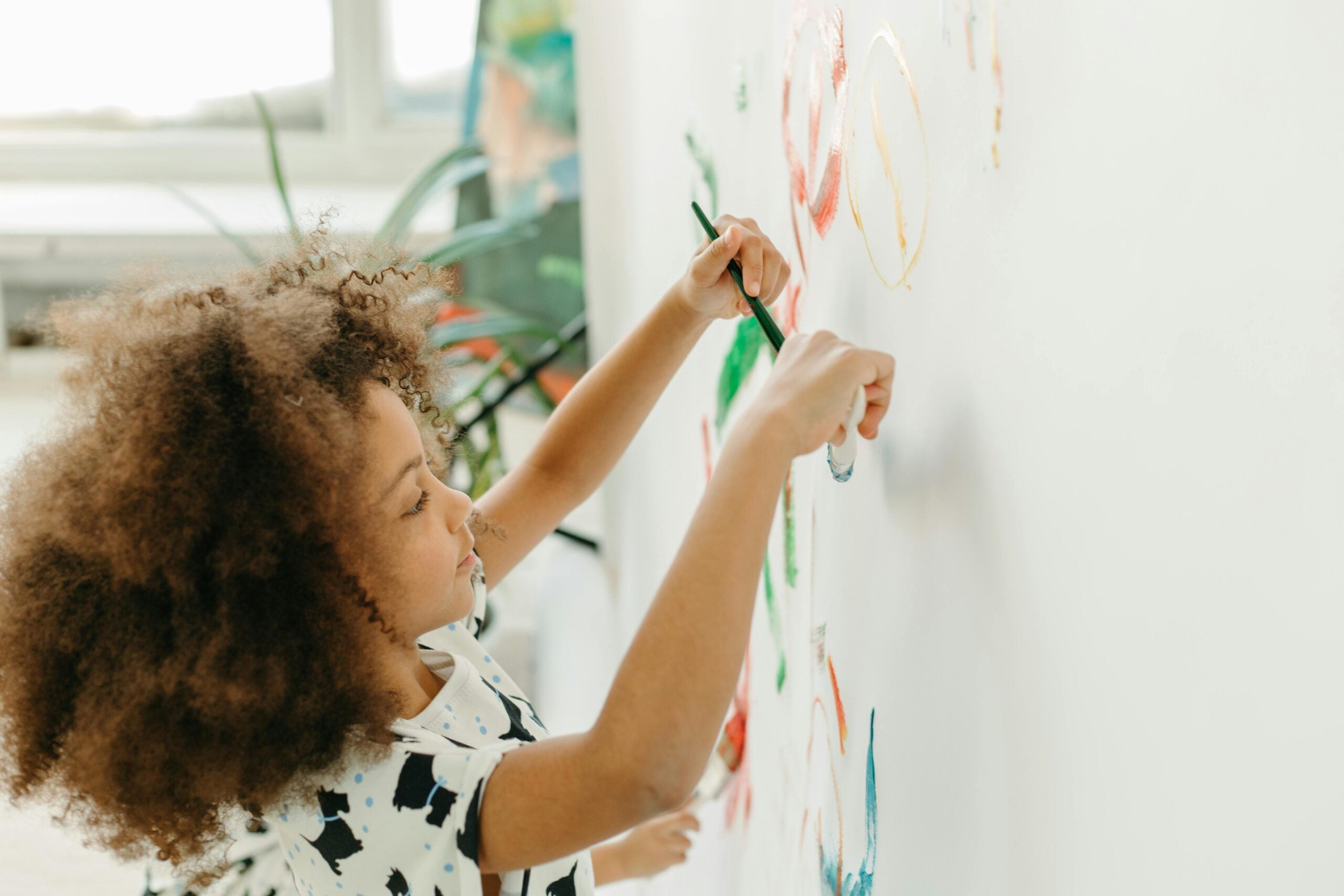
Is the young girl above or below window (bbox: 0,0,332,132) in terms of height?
below

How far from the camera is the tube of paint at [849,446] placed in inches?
18.6

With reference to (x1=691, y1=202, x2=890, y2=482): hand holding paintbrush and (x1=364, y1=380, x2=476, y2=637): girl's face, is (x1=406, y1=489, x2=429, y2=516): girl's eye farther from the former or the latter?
(x1=691, y1=202, x2=890, y2=482): hand holding paintbrush

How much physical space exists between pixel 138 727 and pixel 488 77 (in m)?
1.54

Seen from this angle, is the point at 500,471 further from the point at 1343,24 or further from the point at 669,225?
the point at 1343,24

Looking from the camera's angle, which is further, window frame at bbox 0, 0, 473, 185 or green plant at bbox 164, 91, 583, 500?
window frame at bbox 0, 0, 473, 185

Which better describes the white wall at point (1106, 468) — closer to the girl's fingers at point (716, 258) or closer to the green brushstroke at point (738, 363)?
the girl's fingers at point (716, 258)

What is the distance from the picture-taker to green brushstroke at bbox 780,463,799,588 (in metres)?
0.68

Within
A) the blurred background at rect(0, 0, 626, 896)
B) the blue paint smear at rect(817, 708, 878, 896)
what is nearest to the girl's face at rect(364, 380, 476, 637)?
the blue paint smear at rect(817, 708, 878, 896)

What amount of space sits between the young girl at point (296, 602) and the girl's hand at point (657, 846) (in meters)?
0.42

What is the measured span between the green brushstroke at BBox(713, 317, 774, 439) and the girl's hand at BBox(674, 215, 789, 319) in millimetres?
54

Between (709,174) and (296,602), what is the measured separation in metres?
0.47

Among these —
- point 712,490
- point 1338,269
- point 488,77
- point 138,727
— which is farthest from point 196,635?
point 488,77

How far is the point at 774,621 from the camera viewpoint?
74cm

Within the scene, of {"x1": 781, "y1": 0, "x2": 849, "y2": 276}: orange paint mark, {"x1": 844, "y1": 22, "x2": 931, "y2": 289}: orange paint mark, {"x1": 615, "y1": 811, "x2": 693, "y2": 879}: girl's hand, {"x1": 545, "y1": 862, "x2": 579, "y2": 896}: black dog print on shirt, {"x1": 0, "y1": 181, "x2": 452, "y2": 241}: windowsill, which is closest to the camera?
{"x1": 844, "y1": 22, "x2": 931, "y2": 289}: orange paint mark
